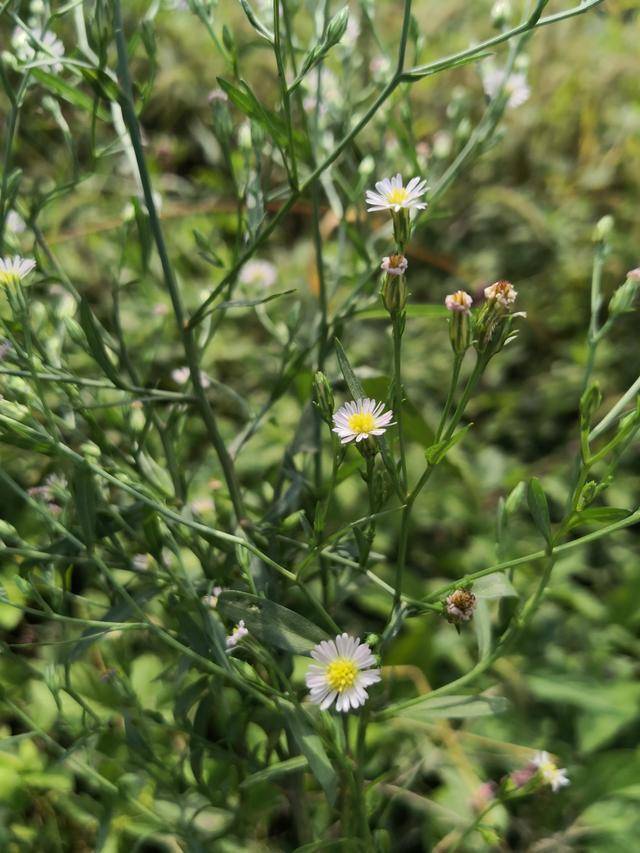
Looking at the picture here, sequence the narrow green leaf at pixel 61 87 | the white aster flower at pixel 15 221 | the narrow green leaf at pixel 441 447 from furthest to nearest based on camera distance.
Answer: the white aster flower at pixel 15 221 → the narrow green leaf at pixel 61 87 → the narrow green leaf at pixel 441 447

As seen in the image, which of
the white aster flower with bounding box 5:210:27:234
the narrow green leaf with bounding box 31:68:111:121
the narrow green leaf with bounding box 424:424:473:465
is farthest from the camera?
the white aster flower with bounding box 5:210:27:234

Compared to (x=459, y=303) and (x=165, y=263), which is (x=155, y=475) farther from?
(x=459, y=303)

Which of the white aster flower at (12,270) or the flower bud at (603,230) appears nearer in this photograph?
the white aster flower at (12,270)

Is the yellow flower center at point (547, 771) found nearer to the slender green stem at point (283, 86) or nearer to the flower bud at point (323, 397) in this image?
the flower bud at point (323, 397)

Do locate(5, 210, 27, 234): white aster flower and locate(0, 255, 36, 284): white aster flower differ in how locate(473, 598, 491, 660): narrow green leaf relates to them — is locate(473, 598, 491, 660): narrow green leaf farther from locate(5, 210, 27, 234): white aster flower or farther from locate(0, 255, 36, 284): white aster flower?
locate(5, 210, 27, 234): white aster flower

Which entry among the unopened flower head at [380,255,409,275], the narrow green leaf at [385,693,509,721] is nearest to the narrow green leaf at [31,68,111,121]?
the unopened flower head at [380,255,409,275]

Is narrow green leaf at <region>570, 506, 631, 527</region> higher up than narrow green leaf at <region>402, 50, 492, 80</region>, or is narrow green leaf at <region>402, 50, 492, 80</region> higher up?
narrow green leaf at <region>402, 50, 492, 80</region>

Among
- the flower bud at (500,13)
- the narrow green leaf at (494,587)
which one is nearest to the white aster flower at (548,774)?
the narrow green leaf at (494,587)

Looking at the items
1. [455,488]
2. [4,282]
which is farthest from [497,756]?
[4,282]
